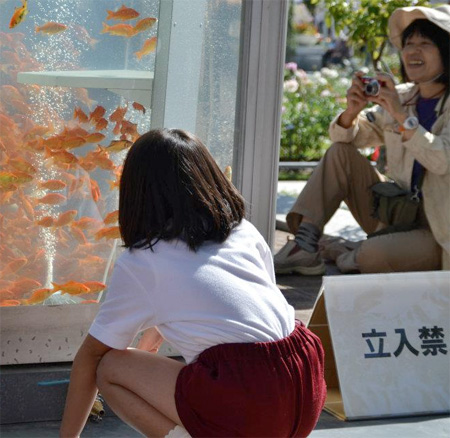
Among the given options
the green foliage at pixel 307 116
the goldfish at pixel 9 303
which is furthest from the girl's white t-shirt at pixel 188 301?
the green foliage at pixel 307 116

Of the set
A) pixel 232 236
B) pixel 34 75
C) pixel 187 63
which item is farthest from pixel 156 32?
pixel 232 236

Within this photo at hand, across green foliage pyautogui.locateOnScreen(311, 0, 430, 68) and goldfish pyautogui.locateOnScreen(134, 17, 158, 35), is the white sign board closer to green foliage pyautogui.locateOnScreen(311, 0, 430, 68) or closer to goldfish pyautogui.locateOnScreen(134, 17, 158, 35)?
goldfish pyautogui.locateOnScreen(134, 17, 158, 35)

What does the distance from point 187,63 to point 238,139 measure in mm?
372

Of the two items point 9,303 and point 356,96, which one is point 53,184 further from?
point 356,96

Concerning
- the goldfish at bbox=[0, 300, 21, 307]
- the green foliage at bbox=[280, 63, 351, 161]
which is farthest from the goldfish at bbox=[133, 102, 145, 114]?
the green foliage at bbox=[280, 63, 351, 161]

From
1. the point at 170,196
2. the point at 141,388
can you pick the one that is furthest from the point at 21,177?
the point at 141,388

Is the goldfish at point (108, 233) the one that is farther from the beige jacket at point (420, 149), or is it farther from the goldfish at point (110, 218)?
the beige jacket at point (420, 149)

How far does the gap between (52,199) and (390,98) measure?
1.86 m

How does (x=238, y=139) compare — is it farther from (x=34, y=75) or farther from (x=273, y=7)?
(x=34, y=75)

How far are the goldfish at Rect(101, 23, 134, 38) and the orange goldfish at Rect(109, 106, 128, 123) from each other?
0.26 metres

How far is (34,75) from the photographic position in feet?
11.8

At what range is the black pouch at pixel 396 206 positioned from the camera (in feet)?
16.5

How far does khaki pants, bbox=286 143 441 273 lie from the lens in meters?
5.02

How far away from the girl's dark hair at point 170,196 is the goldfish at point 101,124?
935 millimetres
